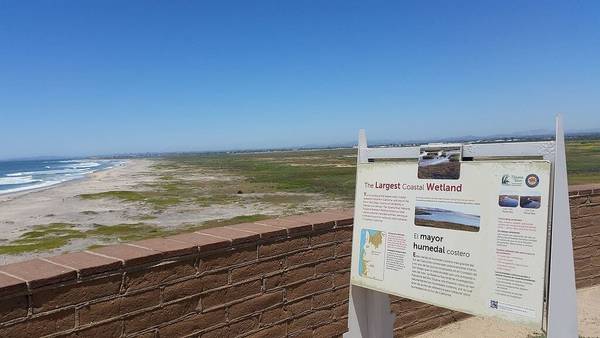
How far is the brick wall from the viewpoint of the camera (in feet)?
8.08

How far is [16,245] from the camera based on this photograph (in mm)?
15992


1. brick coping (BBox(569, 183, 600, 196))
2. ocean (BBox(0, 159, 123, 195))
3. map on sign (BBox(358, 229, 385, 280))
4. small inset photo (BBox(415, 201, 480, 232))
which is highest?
small inset photo (BBox(415, 201, 480, 232))

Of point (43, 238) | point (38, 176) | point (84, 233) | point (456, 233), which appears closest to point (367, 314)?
point (456, 233)

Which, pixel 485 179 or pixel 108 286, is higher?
pixel 485 179

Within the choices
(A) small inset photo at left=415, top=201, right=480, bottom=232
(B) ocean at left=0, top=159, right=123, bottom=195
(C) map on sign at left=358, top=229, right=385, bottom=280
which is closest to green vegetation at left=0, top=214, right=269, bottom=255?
(C) map on sign at left=358, top=229, right=385, bottom=280

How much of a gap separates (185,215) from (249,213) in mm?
2912

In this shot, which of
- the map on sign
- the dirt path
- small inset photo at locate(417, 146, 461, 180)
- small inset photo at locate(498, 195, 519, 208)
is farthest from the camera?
the dirt path

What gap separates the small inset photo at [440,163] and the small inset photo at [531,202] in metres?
0.36

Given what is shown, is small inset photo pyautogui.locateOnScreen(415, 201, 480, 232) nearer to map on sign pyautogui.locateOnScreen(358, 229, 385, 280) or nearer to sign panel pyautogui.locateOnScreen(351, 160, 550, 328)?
sign panel pyautogui.locateOnScreen(351, 160, 550, 328)

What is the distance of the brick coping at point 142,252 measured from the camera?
2.42m

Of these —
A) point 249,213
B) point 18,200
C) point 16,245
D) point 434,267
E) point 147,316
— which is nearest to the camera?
point 434,267

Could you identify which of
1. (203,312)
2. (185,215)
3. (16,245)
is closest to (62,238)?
(16,245)

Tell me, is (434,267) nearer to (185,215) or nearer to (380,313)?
(380,313)

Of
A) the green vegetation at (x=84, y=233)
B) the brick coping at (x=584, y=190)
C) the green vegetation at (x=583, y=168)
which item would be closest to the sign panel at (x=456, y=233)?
the brick coping at (x=584, y=190)
